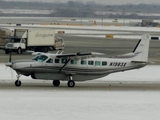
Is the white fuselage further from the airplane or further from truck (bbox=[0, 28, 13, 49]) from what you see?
truck (bbox=[0, 28, 13, 49])

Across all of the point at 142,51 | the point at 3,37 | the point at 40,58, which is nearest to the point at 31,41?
the point at 3,37

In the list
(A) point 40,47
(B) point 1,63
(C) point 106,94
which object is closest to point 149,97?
(C) point 106,94

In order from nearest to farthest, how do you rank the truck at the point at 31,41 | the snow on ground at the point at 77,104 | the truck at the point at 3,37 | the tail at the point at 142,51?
1. the snow on ground at the point at 77,104
2. the tail at the point at 142,51
3. the truck at the point at 31,41
4. the truck at the point at 3,37

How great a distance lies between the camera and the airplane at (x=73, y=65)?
1282 inches

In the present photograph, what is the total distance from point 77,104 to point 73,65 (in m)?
6.21

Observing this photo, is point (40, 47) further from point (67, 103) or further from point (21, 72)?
point (67, 103)

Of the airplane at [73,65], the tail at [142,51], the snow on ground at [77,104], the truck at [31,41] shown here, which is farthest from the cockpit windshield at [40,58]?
the truck at [31,41]

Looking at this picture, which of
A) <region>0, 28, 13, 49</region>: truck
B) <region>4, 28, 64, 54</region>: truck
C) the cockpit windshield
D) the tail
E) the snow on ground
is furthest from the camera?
<region>0, 28, 13, 49</region>: truck

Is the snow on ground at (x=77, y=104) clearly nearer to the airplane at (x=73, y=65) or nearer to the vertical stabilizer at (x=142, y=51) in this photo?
the airplane at (x=73, y=65)

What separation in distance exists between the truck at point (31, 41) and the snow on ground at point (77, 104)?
26.4 metres

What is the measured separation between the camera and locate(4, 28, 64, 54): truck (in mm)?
58156

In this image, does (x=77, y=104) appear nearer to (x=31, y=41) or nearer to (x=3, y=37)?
(x=31, y=41)

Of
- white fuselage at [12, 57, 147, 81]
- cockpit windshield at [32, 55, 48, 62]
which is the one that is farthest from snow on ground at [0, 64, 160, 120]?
cockpit windshield at [32, 55, 48, 62]

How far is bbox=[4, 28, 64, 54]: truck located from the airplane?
81.4 ft
